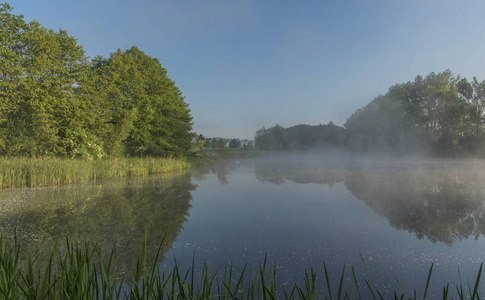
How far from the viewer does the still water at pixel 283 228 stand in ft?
11.3

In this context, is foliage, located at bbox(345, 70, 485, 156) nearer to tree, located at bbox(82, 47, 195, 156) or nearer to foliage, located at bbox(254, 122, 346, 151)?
foliage, located at bbox(254, 122, 346, 151)

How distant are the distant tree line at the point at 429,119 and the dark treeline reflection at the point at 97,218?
43.7m

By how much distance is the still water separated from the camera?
3432mm

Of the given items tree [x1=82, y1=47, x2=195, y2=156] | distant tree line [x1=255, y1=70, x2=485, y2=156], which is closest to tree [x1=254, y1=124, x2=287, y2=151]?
distant tree line [x1=255, y1=70, x2=485, y2=156]

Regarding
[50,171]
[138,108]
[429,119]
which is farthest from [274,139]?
[50,171]

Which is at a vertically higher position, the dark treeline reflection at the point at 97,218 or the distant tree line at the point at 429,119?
the distant tree line at the point at 429,119

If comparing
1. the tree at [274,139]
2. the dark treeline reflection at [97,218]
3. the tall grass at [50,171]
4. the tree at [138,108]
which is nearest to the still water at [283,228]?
the dark treeline reflection at [97,218]

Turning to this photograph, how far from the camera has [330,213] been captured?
248 inches

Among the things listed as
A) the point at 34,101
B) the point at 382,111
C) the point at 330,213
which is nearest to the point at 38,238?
the point at 330,213

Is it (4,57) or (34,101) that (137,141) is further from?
(4,57)

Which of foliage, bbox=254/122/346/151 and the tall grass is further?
foliage, bbox=254/122/346/151

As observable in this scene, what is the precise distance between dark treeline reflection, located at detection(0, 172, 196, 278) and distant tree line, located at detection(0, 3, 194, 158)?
6.75 metres

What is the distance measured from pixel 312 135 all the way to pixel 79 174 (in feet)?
274

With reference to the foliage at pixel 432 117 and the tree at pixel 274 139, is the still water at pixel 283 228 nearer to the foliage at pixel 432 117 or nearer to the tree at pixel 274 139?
the foliage at pixel 432 117
